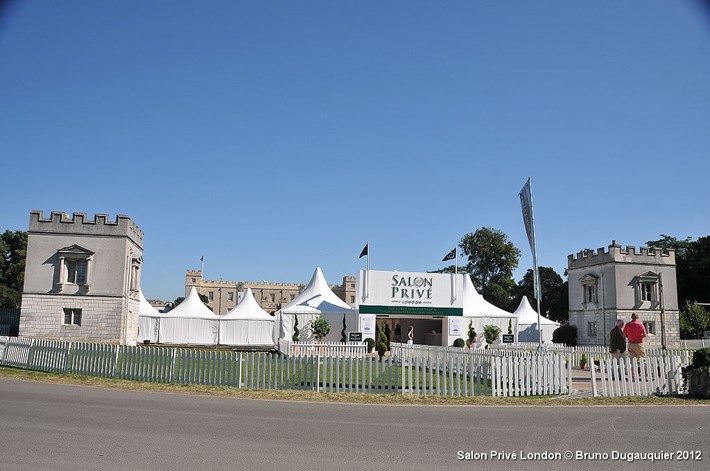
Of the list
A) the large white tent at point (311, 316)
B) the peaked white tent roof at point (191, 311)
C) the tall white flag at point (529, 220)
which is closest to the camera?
the tall white flag at point (529, 220)

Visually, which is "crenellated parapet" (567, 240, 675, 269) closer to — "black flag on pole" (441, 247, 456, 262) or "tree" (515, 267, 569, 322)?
"black flag on pole" (441, 247, 456, 262)

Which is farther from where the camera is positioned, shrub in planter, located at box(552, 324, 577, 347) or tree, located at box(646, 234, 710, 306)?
tree, located at box(646, 234, 710, 306)

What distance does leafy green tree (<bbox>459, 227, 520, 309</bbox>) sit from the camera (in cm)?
7644

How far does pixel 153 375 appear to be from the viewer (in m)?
15.9

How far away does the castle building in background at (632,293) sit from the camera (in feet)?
132

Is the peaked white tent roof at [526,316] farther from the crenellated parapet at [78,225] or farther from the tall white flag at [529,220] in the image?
the crenellated parapet at [78,225]

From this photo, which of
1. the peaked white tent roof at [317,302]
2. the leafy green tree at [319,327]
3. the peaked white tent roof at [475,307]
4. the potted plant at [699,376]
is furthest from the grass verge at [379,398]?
the peaked white tent roof at [475,307]

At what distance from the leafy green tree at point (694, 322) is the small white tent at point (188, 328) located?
1368 inches

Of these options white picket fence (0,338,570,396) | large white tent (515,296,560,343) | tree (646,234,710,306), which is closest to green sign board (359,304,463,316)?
large white tent (515,296,560,343)

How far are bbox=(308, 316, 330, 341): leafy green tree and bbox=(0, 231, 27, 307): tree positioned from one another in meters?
31.4

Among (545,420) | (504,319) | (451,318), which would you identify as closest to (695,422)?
(545,420)

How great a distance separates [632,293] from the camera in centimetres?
4056

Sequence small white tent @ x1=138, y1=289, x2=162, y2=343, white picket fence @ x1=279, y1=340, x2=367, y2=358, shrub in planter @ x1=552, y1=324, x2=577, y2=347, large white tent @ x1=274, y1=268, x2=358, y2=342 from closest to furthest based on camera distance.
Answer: white picket fence @ x1=279, y1=340, x2=367, y2=358 < large white tent @ x1=274, y1=268, x2=358, y2=342 < small white tent @ x1=138, y1=289, x2=162, y2=343 < shrub in planter @ x1=552, y1=324, x2=577, y2=347

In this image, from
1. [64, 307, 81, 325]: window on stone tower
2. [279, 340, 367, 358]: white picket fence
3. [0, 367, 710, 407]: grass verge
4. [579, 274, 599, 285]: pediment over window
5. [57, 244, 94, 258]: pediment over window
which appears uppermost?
[57, 244, 94, 258]: pediment over window
